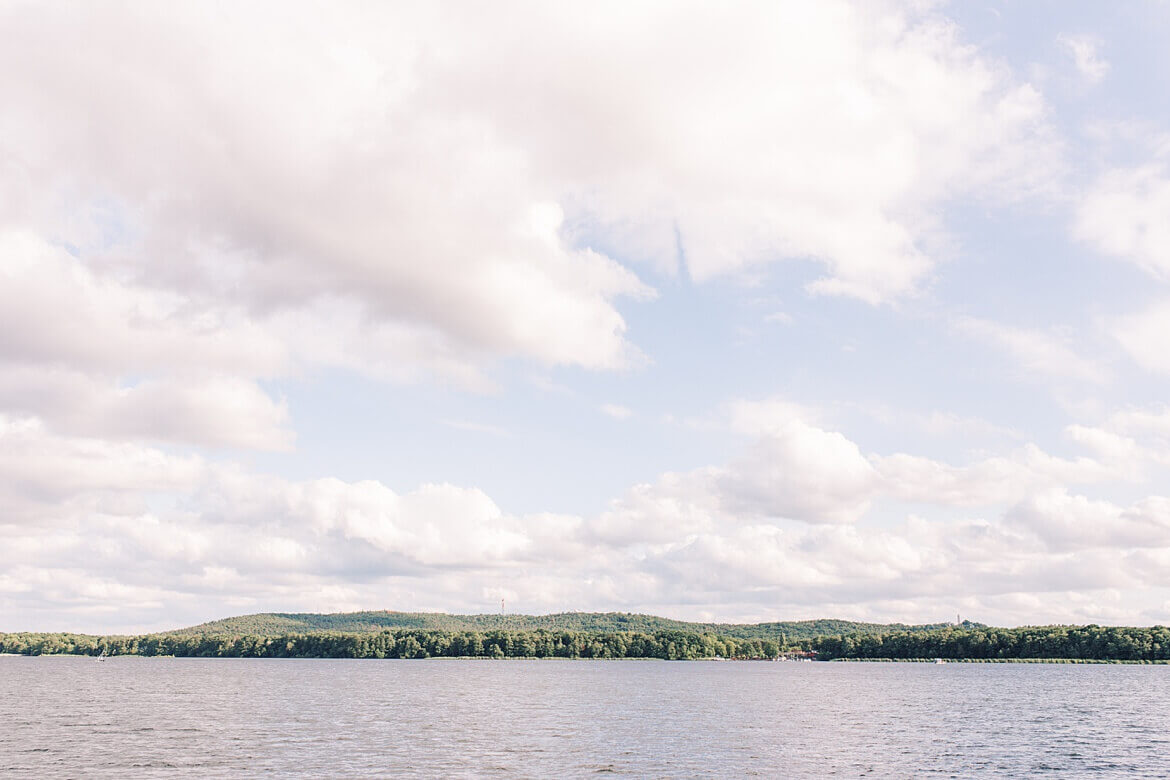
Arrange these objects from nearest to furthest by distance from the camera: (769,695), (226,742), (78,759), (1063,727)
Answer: (78,759) < (226,742) < (1063,727) < (769,695)

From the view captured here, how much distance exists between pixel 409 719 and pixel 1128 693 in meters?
142

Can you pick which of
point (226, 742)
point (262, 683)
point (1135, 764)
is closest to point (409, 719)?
point (226, 742)

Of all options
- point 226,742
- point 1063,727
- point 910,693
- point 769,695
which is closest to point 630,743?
→ point 226,742

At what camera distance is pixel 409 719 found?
10944 cm

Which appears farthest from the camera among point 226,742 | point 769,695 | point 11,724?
point 769,695

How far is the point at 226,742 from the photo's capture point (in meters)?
84.8

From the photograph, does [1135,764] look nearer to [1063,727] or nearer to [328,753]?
[1063,727]

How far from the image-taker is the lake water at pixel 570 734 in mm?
71938

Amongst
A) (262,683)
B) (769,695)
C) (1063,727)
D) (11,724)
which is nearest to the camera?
(11,724)

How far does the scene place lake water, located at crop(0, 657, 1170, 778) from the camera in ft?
236

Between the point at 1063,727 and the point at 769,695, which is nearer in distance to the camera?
the point at 1063,727

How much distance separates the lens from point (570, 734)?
94250 mm

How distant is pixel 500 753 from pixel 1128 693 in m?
149

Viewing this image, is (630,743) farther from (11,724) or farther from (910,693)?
(910,693)
